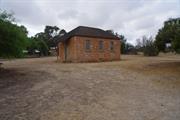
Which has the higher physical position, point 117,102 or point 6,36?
point 6,36

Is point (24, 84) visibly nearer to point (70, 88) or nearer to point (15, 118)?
point (70, 88)

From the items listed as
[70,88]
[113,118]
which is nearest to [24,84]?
[70,88]

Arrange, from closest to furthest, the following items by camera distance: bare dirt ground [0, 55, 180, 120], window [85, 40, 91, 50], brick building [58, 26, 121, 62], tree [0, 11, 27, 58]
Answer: bare dirt ground [0, 55, 180, 120] → tree [0, 11, 27, 58] → brick building [58, 26, 121, 62] → window [85, 40, 91, 50]

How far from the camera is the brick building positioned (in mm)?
26828

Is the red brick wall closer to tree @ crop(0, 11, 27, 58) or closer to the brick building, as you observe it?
the brick building

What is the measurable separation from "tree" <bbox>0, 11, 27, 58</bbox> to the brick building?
37.1 ft

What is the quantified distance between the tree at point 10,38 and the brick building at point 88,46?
37.1 ft

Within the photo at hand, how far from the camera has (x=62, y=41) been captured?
2984cm

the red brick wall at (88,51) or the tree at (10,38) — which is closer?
the tree at (10,38)

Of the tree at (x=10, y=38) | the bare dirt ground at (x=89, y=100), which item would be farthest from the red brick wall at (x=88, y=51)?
the bare dirt ground at (x=89, y=100)

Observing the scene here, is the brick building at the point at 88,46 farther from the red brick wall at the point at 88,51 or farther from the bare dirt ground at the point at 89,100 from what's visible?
the bare dirt ground at the point at 89,100

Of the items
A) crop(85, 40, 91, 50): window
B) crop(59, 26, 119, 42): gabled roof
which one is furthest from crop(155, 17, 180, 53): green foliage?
crop(85, 40, 91, 50): window

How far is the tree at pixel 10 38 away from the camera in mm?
14530

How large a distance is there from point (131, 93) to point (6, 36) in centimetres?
938
